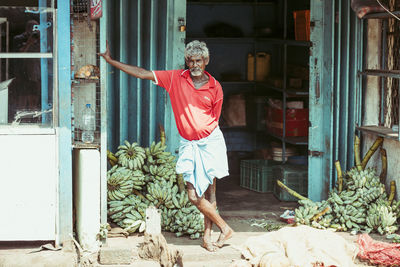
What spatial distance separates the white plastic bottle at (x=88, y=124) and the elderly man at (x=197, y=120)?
0.73 m

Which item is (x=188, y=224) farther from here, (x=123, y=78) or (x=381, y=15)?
(x=381, y=15)

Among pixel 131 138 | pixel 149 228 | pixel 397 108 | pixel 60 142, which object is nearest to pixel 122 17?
pixel 131 138

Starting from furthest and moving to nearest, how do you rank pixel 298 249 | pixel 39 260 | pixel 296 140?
pixel 296 140, pixel 39 260, pixel 298 249

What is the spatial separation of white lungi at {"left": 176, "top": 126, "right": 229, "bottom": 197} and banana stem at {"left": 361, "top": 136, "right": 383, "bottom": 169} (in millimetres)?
2526

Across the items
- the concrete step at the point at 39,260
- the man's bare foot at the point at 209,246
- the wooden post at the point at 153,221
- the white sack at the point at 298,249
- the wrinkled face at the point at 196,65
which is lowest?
the concrete step at the point at 39,260

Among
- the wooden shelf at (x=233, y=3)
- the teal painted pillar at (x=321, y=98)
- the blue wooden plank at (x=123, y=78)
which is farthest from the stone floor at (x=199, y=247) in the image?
the wooden shelf at (x=233, y=3)

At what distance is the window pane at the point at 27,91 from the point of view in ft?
24.1

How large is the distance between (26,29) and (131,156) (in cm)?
213

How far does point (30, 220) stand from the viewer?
24.3 ft

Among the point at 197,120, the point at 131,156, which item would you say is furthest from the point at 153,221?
the point at 131,156

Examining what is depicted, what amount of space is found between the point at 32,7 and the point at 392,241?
4894 mm

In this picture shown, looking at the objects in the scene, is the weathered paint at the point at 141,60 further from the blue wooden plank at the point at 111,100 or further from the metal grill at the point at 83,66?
the metal grill at the point at 83,66

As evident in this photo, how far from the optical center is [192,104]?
24.1ft

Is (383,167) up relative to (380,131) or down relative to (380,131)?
down
